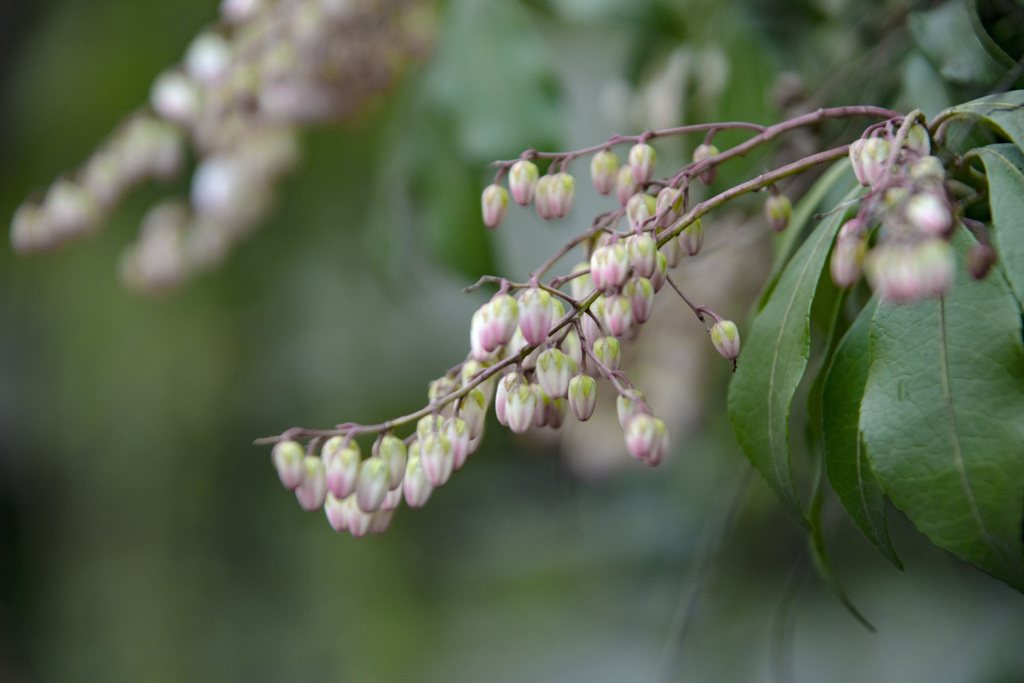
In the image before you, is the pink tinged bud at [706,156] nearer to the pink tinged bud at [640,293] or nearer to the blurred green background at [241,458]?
the pink tinged bud at [640,293]

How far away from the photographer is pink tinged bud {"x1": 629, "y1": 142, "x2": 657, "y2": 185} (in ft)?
1.23

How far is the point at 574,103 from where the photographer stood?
142 cm

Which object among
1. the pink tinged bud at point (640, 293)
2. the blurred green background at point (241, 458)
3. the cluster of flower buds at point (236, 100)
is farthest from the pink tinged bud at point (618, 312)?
the blurred green background at point (241, 458)

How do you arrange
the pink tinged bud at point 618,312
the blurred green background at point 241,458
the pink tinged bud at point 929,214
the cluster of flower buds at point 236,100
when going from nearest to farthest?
1. the pink tinged bud at point 929,214
2. the pink tinged bud at point 618,312
3. the cluster of flower buds at point 236,100
4. the blurred green background at point 241,458

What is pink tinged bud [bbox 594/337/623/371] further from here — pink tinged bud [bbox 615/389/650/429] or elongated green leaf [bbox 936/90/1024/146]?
elongated green leaf [bbox 936/90/1024/146]

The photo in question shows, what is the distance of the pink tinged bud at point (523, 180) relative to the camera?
1.32 feet

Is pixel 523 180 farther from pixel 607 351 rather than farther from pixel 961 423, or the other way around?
pixel 961 423

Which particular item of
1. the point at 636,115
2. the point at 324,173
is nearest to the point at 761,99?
the point at 636,115

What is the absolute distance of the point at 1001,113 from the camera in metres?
0.33

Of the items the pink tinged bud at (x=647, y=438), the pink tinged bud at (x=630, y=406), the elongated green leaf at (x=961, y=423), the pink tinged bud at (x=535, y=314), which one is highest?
the pink tinged bud at (x=535, y=314)

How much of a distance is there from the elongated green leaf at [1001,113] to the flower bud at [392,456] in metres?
0.28

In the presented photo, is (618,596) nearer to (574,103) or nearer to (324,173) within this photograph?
(574,103)

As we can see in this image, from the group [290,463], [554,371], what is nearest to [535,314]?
[554,371]

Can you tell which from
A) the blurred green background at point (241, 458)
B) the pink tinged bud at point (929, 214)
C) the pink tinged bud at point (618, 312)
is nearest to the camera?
the pink tinged bud at point (929, 214)
